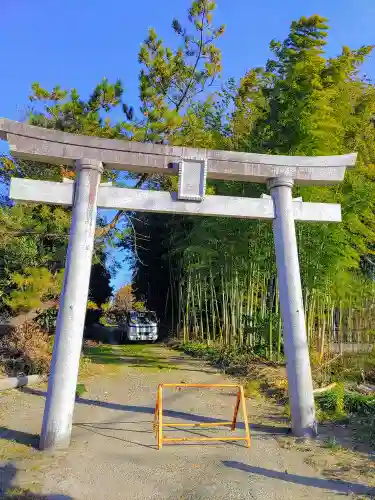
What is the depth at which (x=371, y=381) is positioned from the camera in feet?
22.6

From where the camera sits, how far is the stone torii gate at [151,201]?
4.22 m

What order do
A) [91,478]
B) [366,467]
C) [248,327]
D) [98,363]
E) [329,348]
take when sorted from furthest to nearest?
1. [98,363]
2. [248,327]
3. [329,348]
4. [366,467]
5. [91,478]

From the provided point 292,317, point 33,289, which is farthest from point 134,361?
point 292,317

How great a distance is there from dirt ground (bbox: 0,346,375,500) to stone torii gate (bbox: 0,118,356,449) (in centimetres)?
38

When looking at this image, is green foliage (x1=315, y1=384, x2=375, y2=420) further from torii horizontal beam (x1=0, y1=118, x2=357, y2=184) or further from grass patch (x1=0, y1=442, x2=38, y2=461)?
grass patch (x1=0, y1=442, x2=38, y2=461)

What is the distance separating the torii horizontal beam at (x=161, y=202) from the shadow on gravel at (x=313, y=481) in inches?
102

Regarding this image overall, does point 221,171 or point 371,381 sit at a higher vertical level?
point 221,171

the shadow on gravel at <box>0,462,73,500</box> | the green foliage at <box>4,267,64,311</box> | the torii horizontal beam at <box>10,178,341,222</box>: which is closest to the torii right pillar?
the torii horizontal beam at <box>10,178,341,222</box>

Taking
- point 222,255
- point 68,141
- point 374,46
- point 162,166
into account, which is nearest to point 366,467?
point 162,166

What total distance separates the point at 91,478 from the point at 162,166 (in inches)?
124

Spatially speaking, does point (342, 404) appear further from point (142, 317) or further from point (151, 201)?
point (142, 317)

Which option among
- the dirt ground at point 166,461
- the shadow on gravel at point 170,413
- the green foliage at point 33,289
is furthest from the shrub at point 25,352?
the dirt ground at point 166,461

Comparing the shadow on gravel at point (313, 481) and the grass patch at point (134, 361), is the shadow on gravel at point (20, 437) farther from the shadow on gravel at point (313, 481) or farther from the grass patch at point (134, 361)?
the grass patch at point (134, 361)

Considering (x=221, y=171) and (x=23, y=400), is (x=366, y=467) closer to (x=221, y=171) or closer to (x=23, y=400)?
(x=221, y=171)
